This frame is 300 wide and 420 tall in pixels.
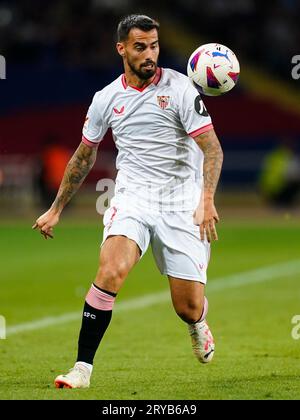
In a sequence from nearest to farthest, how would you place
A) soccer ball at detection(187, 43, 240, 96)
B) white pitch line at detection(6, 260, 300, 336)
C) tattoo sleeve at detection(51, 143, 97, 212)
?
1. soccer ball at detection(187, 43, 240, 96)
2. tattoo sleeve at detection(51, 143, 97, 212)
3. white pitch line at detection(6, 260, 300, 336)

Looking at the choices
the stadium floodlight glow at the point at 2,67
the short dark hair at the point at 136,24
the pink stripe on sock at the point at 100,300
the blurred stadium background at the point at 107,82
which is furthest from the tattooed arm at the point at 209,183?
the stadium floodlight glow at the point at 2,67

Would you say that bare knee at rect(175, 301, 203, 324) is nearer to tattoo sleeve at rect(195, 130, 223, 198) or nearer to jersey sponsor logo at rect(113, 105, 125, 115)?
tattoo sleeve at rect(195, 130, 223, 198)

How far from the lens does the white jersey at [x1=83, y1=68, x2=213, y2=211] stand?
8133 millimetres

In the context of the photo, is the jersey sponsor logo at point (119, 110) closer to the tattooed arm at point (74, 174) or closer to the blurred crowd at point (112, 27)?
the tattooed arm at point (74, 174)

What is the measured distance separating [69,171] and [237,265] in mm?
8481

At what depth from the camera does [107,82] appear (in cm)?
3055

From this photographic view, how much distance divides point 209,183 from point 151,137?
2.07ft

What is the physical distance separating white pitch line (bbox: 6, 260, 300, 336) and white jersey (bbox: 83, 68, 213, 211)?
3114 millimetres

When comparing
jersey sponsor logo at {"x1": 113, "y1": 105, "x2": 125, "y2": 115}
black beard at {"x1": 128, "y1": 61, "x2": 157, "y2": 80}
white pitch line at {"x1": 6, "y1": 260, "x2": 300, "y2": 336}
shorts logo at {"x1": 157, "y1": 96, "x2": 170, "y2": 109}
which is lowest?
white pitch line at {"x1": 6, "y1": 260, "x2": 300, "y2": 336}

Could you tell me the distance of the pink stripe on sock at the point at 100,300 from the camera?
7680mm

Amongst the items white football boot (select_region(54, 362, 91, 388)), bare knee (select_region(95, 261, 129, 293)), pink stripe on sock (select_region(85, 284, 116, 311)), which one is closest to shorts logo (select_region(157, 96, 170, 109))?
bare knee (select_region(95, 261, 129, 293))

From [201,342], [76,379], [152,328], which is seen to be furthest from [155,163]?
[152,328]

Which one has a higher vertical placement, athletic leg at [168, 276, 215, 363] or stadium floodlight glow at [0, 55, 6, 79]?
athletic leg at [168, 276, 215, 363]
